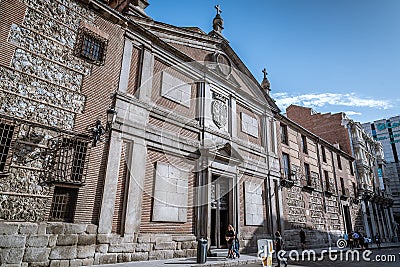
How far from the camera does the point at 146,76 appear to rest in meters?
9.64

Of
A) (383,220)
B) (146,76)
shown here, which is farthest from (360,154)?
(146,76)

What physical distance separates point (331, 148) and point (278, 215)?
1141 centimetres

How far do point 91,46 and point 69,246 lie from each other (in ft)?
19.7

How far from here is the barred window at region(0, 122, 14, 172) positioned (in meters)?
6.00

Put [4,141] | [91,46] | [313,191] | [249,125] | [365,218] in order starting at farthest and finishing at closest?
[365,218], [313,191], [249,125], [91,46], [4,141]

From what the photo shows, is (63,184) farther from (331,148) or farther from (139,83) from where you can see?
(331,148)

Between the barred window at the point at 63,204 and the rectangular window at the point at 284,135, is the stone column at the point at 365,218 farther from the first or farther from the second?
the barred window at the point at 63,204

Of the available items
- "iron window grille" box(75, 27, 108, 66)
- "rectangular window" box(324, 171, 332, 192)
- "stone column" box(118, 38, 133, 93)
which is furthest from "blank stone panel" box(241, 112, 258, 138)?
"rectangular window" box(324, 171, 332, 192)

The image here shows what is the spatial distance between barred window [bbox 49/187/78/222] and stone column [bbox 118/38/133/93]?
3615 mm

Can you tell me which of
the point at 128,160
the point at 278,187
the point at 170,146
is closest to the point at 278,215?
the point at 278,187

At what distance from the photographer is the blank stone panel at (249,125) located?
542 inches

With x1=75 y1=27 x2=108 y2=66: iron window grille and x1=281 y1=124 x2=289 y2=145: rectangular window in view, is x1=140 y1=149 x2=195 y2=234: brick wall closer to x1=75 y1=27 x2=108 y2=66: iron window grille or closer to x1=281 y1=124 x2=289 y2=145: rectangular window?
x1=75 y1=27 x2=108 y2=66: iron window grille

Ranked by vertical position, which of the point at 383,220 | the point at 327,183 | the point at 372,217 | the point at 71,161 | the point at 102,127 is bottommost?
the point at 383,220

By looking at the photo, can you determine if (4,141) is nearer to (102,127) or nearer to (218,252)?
(102,127)
